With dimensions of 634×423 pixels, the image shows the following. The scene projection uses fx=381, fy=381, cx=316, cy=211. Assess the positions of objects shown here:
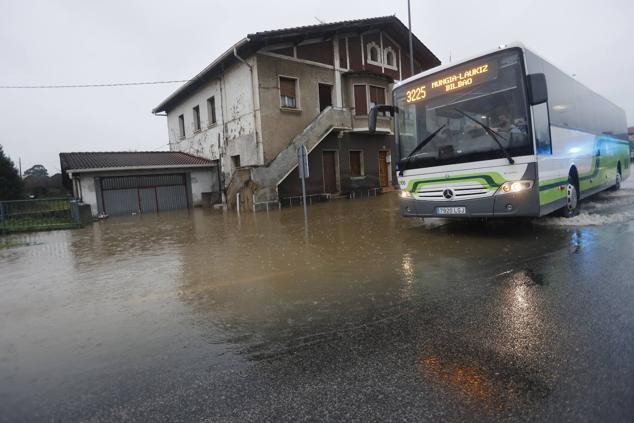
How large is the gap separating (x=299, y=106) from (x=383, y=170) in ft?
22.5

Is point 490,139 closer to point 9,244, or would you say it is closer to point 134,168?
point 9,244

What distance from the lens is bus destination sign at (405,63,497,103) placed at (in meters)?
→ 6.68

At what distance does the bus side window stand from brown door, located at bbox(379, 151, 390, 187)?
15839 mm

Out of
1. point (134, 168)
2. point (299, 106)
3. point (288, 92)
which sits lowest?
point (134, 168)

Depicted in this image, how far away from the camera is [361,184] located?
21.5 meters

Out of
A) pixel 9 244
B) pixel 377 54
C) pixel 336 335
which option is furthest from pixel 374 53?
pixel 336 335

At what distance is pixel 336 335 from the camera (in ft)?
10.7

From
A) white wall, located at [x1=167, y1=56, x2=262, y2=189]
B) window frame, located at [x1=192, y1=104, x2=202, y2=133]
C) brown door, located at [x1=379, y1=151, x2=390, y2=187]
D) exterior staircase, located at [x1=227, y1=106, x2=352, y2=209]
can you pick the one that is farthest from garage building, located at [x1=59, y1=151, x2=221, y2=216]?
brown door, located at [x1=379, y1=151, x2=390, y2=187]

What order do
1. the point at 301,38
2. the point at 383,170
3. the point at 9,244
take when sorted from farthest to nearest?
the point at 383,170 < the point at 301,38 < the point at 9,244

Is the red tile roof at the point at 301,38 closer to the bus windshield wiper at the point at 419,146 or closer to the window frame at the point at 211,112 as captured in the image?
Result: the window frame at the point at 211,112

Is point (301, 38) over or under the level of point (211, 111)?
over

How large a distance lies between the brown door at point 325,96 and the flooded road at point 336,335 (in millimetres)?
14855

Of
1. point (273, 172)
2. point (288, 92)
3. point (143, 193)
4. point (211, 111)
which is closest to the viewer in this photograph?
point (273, 172)

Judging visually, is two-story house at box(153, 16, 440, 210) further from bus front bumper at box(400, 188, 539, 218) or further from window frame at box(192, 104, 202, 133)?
bus front bumper at box(400, 188, 539, 218)
